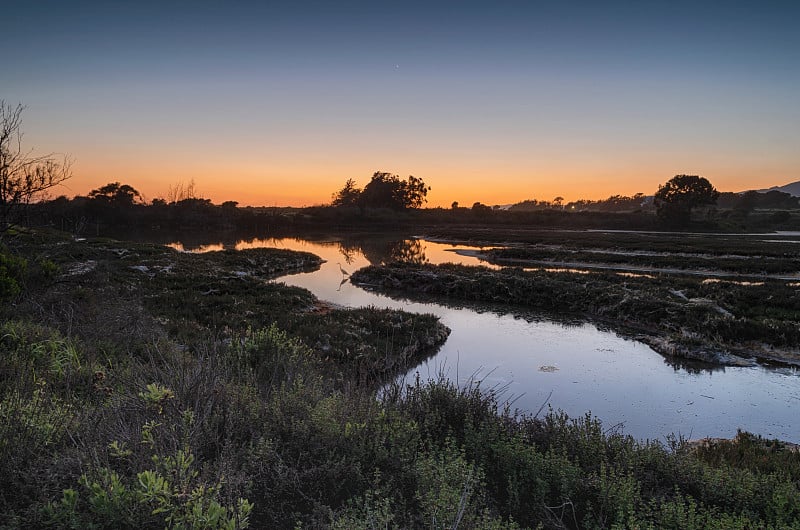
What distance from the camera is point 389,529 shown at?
144 inches

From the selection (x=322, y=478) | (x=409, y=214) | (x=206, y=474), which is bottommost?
(x=322, y=478)

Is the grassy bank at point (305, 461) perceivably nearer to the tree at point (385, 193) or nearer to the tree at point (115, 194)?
the tree at point (115, 194)

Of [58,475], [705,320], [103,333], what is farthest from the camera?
[705,320]

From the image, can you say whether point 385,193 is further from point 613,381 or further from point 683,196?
point 613,381

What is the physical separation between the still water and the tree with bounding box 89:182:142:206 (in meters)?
84.3

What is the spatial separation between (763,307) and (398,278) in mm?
17843

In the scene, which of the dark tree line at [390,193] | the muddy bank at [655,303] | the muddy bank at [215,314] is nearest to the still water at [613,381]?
the muddy bank at [655,303]

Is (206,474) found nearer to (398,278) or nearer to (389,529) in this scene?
(389,529)

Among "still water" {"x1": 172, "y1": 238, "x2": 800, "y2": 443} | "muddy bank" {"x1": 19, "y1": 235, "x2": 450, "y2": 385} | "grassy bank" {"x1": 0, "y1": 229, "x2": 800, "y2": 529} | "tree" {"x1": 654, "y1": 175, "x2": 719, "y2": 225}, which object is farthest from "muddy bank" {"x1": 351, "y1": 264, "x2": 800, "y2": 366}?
"tree" {"x1": 654, "y1": 175, "x2": 719, "y2": 225}

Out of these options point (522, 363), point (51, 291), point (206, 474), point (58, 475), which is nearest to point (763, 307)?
point (522, 363)

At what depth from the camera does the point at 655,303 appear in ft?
55.9

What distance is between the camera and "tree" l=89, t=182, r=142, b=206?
7638cm

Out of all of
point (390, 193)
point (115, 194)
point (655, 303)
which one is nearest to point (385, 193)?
point (390, 193)

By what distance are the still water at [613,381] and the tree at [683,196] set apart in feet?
253
